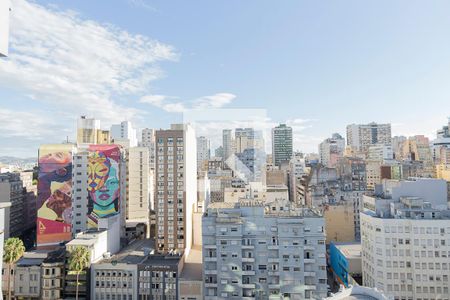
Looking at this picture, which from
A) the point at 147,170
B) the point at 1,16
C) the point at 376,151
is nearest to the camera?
the point at 1,16

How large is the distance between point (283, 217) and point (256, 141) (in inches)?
189

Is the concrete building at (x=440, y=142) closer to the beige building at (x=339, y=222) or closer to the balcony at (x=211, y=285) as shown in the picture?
the beige building at (x=339, y=222)

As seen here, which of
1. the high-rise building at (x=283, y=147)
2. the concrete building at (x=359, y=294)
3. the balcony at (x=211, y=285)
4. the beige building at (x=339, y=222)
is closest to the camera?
the concrete building at (x=359, y=294)

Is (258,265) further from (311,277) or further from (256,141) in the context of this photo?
(256,141)

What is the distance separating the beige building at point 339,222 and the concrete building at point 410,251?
25.6 feet

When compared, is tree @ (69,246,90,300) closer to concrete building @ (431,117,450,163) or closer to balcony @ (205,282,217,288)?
balcony @ (205,282,217,288)

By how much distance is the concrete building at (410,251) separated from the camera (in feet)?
47.9

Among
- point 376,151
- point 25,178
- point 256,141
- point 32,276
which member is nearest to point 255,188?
point 256,141

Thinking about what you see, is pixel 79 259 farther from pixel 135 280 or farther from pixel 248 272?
pixel 248 272

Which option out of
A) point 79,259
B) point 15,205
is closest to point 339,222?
point 79,259

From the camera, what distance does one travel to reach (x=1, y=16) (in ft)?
8.95

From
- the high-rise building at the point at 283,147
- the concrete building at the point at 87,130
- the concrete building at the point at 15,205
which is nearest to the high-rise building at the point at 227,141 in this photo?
the concrete building at the point at 87,130

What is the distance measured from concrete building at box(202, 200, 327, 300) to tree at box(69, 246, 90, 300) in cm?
613

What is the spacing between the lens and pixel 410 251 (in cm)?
1494
